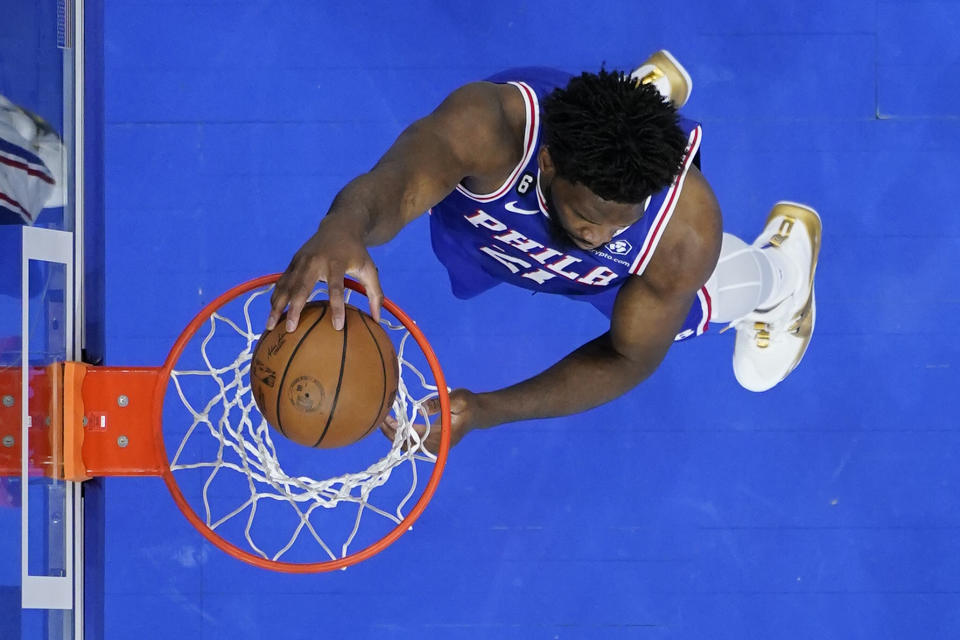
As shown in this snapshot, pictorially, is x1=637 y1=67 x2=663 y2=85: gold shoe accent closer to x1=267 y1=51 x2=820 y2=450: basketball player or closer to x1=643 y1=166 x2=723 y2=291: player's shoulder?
x1=267 y1=51 x2=820 y2=450: basketball player

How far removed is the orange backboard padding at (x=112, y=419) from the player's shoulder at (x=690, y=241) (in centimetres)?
94

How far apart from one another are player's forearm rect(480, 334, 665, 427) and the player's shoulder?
0.77 feet

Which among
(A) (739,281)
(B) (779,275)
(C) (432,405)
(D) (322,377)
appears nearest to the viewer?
(D) (322,377)

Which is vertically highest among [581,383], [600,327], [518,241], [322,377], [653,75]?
[653,75]

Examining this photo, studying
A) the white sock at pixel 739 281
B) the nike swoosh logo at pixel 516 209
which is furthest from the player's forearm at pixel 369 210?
the white sock at pixel 739 281

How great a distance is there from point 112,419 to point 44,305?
0.25 meters

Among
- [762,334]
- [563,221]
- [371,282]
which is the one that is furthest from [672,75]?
[371,282]

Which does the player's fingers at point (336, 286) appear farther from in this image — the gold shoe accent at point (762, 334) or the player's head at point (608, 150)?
the gold shoe accent at point (762, 334)

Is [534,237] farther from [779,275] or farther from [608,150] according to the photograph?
[779,275]

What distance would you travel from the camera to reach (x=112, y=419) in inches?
68.2

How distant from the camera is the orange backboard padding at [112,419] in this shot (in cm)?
173

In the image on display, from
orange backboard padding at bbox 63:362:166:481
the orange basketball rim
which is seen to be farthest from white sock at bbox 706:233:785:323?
orange backboard padding at bbox 63:362:166:481

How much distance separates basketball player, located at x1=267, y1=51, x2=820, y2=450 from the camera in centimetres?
151

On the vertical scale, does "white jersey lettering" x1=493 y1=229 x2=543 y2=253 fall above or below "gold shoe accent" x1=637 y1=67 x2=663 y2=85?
below
